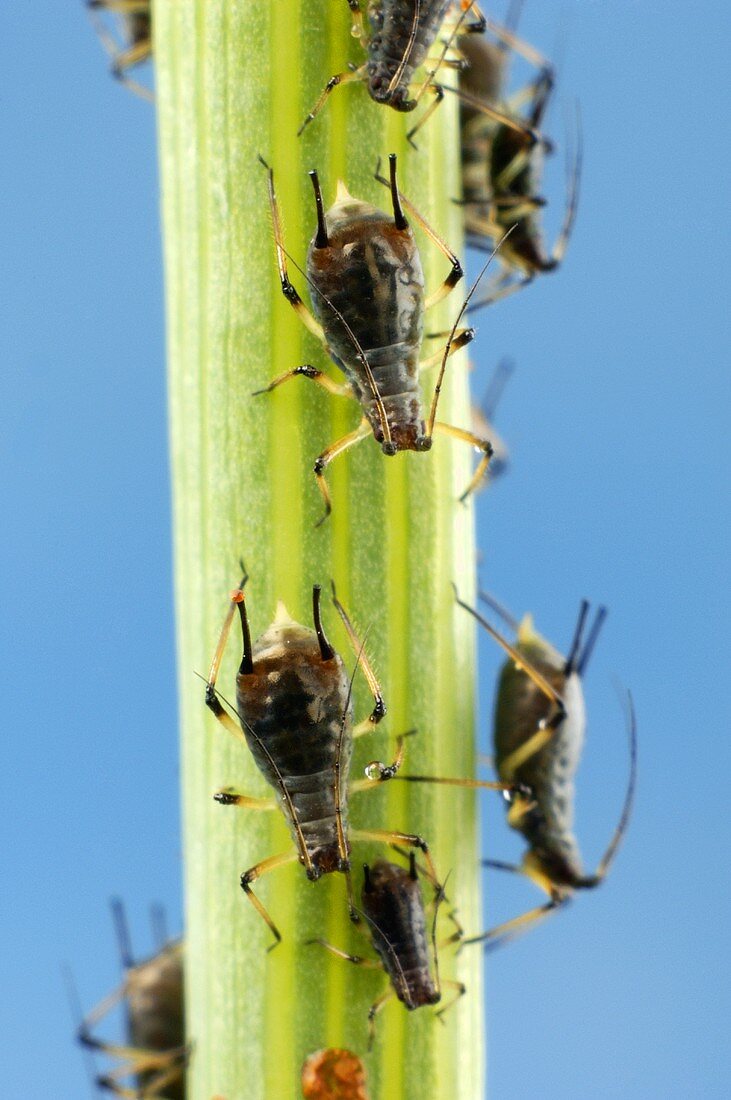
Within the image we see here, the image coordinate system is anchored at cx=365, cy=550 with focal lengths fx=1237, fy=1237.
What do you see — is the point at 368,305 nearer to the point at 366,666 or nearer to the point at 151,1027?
the point at 366,666

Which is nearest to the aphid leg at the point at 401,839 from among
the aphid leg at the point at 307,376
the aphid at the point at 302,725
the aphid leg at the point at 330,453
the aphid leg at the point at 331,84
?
the aphid at the point at 302,725

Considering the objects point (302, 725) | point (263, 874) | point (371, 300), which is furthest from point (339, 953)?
point (371, 300)

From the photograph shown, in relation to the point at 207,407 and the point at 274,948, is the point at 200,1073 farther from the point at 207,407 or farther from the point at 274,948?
the point at 207,407

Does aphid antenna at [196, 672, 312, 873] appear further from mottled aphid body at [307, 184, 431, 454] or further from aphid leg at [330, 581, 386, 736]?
mottled aphid body at [307, 184, 431, 454]

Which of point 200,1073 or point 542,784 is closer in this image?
point 200,1073

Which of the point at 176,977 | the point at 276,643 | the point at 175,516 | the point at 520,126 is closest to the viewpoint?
the point at 276,643

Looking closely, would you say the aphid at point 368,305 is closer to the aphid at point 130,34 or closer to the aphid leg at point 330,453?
the aphid leg at point 330,453

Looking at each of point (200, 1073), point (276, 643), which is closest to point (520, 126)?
point (276, 643)
